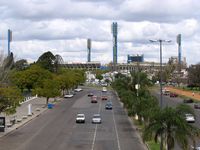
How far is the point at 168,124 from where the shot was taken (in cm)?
3148

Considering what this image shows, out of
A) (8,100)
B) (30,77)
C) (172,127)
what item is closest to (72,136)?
(8,100)

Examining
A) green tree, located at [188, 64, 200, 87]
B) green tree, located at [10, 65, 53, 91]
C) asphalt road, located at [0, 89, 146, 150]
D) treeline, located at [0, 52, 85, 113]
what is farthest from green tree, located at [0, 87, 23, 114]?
green tree, located at [188, 64, 200, 87]

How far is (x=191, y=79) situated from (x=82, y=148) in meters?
133

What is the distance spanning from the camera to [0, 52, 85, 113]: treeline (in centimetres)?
5282

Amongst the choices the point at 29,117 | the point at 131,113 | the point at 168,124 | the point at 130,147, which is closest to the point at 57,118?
the point at 29,117

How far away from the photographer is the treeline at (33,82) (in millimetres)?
52819

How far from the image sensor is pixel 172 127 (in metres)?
31.5

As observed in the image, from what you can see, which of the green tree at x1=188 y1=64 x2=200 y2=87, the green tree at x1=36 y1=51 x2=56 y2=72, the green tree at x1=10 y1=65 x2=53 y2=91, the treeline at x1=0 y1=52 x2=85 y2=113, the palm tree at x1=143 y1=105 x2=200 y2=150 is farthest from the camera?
the green tree at x1=36 y1=51 x2=56 y2=72

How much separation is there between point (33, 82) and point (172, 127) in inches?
4259

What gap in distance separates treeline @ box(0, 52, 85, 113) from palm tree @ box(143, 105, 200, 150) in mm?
23462

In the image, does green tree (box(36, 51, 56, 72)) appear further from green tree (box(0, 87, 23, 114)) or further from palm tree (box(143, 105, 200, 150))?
palm tree (box(143, 105, 200, 150))

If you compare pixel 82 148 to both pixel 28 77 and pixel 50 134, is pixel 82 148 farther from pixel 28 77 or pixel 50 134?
pixel 28 77

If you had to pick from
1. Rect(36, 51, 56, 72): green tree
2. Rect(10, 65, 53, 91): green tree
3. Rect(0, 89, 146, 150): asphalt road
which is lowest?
Rect(0, 89, 146, 150): asphalt road

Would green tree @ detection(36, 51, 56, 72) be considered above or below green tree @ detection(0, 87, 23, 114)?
above
